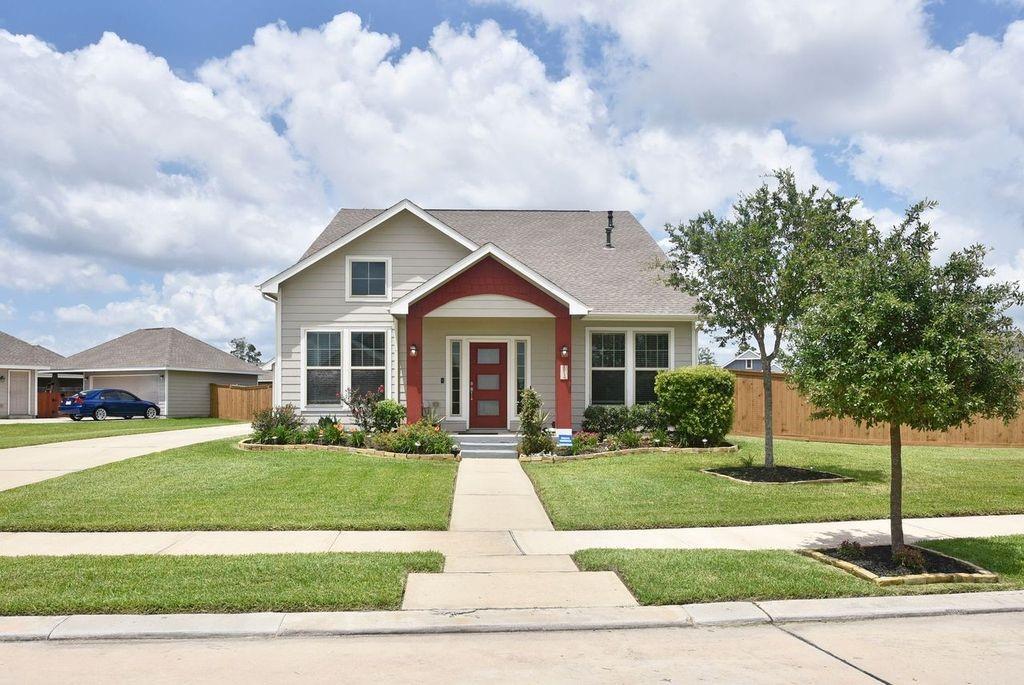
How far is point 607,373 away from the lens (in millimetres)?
18750

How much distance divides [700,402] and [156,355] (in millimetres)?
29535

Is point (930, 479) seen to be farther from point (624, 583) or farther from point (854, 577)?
point (624, 583)

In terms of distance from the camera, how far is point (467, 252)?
18797 millimetres

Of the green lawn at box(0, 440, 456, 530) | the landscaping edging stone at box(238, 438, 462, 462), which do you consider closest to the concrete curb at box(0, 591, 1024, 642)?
the green lawn at box(0, 440, 456, 530)

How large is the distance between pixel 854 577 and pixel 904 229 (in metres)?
4.09

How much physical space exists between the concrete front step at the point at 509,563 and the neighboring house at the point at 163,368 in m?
31.7

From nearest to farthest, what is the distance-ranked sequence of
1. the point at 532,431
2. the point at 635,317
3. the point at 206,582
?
the point at 206,582 → the point at 532,431 → the point at 635,317

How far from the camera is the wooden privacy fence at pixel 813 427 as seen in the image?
18.8 meters

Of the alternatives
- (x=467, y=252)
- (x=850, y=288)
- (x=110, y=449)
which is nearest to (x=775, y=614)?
(x=850, y=288)

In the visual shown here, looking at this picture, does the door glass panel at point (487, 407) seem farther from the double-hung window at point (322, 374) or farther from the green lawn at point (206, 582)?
the green lawn at point (206, 582)

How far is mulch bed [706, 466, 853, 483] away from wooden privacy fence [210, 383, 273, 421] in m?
22.8

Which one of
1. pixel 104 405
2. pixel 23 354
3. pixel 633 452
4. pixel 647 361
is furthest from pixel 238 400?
pixel 633 452

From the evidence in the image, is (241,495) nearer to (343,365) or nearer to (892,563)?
Answer: (343,365)

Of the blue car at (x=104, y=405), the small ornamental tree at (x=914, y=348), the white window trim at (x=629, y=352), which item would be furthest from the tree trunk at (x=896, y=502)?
the blue car at (x=104, y=405)
